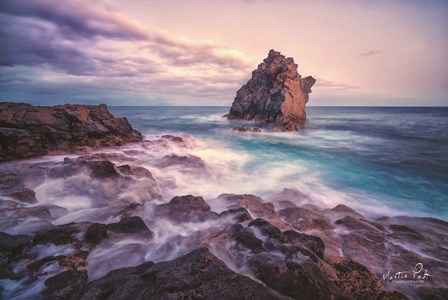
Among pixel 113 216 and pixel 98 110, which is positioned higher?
pixel 98 110

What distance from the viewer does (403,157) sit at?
67.5ft

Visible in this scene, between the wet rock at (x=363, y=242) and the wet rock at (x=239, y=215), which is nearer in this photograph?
the wet rock at (x=363, y=242)

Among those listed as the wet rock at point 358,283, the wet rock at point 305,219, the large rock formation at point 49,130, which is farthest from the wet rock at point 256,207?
the large rock formation at point 49,130

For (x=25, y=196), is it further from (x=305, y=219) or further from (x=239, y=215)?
(x=305, y=219)

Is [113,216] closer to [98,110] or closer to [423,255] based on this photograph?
[423,255]

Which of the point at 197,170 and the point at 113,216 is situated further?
the point at 197,170

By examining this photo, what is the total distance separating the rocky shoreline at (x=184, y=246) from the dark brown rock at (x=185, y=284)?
0.05 ft

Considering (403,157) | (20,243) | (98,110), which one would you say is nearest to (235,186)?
(20,243)

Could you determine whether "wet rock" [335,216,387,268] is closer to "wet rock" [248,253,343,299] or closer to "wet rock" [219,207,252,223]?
"wet rock" [248,253,343,299]

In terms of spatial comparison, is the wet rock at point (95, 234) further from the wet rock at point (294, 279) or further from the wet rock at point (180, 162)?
the wet rock at point (180, 162)

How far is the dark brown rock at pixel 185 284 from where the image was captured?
305 cm

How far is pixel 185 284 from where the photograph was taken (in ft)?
10.6

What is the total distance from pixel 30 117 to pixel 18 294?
42.5ft

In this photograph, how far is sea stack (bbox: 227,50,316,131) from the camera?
143ft
